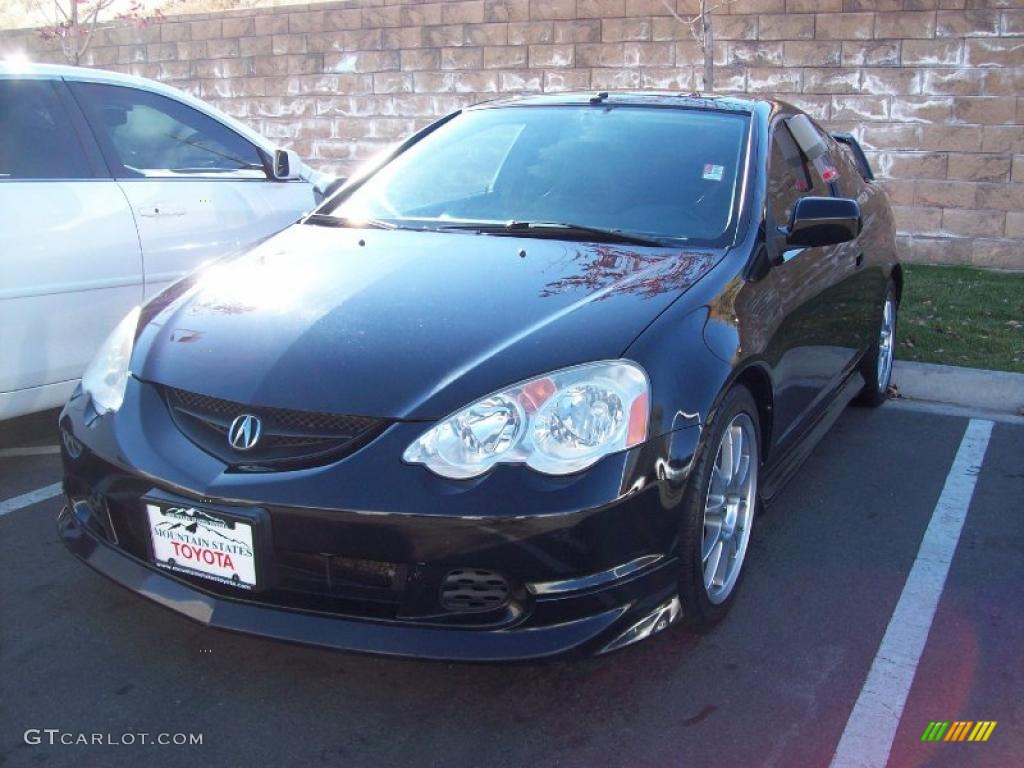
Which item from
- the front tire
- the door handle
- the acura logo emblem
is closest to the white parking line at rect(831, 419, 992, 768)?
the front tire

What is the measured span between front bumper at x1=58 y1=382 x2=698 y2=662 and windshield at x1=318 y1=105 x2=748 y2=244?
122cm

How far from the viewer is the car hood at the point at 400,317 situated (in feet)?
8.96

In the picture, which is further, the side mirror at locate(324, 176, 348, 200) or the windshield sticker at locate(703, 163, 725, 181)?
the side mirror at locate(324, 176, 348, 200)

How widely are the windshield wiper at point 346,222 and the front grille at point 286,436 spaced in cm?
128

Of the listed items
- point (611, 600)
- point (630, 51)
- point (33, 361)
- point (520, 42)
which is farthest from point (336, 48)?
point (611, 600)

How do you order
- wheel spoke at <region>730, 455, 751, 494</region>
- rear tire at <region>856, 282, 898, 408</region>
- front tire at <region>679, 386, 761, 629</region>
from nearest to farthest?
front tire at <region>679, 386, 761, 629</region>, wheel spoke at <region>730, 455, 751, 494</region>, rear tire at <region>856, 282, 898, 408</region>

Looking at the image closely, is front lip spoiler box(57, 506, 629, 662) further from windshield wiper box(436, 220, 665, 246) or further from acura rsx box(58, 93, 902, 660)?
windshield wiper box(436, 220, 665, 246)

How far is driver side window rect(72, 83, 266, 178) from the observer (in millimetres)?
4934

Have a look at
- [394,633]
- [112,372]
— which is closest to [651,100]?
[112,372]

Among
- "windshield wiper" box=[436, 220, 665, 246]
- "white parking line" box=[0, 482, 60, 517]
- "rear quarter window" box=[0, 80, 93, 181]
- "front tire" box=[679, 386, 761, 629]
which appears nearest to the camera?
"front tire" box=[679, 386, 761, 629]

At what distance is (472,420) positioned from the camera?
2637 millimetres

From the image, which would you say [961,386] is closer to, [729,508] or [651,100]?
[651,100]

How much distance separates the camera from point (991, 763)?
2625mm

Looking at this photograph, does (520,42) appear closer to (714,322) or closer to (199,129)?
(199,129)
